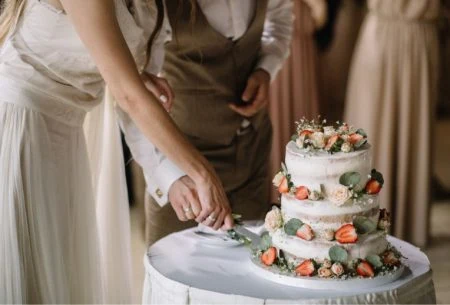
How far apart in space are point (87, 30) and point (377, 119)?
278 centimetres

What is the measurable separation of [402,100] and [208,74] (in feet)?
6.22

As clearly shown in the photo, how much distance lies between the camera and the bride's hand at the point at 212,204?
2.43 meters

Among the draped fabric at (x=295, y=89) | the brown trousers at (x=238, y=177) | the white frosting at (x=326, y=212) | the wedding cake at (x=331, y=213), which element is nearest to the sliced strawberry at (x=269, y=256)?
the wedding cake at (x=331, y=213)

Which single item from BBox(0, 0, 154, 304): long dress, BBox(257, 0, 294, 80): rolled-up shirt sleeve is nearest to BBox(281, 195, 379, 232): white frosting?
BBox(0, 0, 154, 304): long dress

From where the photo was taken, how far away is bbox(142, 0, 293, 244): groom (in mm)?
3070

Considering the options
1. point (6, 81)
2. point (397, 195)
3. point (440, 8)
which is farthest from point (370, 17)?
point (6, 81)

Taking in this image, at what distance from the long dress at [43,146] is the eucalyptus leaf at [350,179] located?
79 centimetres

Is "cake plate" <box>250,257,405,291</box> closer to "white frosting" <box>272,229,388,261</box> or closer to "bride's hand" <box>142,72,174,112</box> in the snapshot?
"white frosting" <box>272,229,388,261</box>

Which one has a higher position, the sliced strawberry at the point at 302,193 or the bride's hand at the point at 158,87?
the bride's hand at the point at 158,87

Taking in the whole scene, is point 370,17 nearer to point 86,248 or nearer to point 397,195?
point 397,195

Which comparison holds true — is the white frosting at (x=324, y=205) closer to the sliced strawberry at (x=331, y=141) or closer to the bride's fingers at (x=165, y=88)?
the sliced strawberry at (x=331, y=141)

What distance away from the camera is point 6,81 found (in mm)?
2490

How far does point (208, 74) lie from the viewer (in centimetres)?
316

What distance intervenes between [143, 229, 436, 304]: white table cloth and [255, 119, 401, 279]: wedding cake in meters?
0.07
